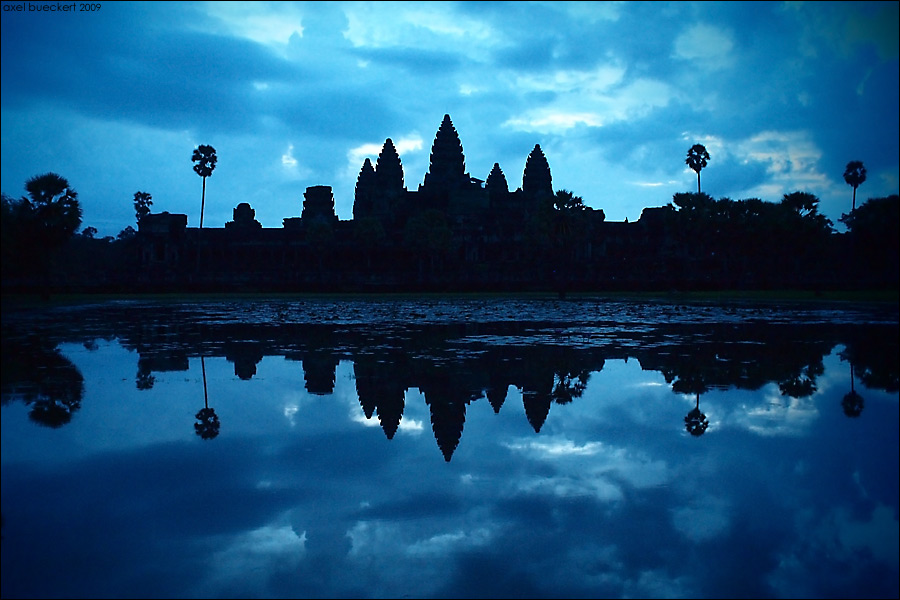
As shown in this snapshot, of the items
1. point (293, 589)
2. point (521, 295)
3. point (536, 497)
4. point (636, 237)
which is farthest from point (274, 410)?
point (636, 237)

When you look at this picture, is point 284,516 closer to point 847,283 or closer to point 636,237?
point 847,283

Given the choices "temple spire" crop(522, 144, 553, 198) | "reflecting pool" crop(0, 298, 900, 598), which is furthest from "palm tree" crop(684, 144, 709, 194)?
"reflecting pool" crop(0, 298, 900, 598)

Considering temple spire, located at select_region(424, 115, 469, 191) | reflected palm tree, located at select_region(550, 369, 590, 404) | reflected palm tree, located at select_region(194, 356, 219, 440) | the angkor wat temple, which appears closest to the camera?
reflected palm tree, located at select_region(194, 356, 219, 440)

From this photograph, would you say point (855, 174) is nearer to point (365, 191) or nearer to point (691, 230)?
point (691, 230)

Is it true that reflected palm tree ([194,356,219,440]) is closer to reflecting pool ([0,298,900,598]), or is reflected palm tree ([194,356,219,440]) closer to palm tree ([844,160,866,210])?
reflecting pool ([0,298,900,598])

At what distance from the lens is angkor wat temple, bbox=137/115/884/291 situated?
54.3m

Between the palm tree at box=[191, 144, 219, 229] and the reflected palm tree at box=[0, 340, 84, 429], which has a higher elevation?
the palm tree at box=[191, 144, 219, 229]

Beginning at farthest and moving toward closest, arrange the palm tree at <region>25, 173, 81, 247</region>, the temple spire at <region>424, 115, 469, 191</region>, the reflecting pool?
the temple spire at <region>424, 115, 469, 191</region> → the palm tree at <region>25, 173, 81, 247</region> → the reflecting pool

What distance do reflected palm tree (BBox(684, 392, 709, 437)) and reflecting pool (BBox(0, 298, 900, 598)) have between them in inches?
2.0

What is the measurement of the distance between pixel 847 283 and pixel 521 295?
23301 millimetres

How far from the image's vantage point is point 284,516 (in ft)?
19.4

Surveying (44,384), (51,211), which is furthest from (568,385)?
(51,211)

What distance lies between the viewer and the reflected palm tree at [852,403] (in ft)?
31.9

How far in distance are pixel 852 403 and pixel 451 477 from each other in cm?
686
